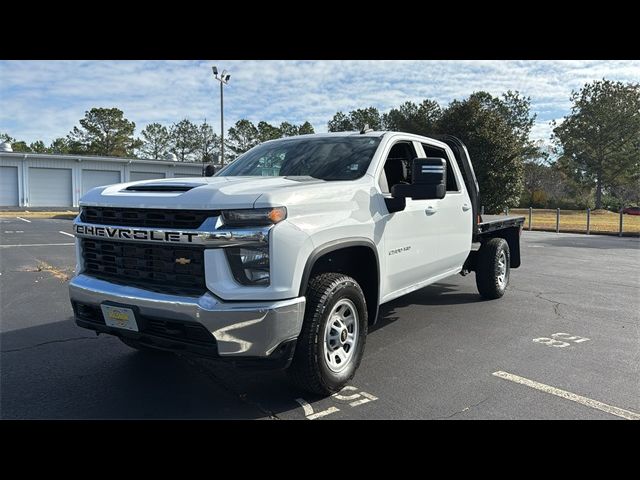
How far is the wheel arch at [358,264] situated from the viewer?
372 cm

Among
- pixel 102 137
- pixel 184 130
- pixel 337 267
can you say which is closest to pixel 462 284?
pixel 337 267

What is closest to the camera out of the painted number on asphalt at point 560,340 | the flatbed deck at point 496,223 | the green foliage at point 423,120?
the painted number on asphalt at point 560,340

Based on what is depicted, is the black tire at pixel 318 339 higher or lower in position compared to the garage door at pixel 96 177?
lower

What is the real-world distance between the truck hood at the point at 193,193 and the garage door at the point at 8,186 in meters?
39.2

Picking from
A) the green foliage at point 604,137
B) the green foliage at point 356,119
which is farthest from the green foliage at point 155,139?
the green foliage at point 604,137

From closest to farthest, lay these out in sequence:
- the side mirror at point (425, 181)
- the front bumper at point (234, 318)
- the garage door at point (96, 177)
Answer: the front bumper at point (234, 318)
the side mirror at point (425, 181)
the garage door at point (96, 177)

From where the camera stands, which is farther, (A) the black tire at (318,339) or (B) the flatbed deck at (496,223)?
(B) the flatbed deck at (496,223)

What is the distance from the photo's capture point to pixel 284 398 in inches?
145

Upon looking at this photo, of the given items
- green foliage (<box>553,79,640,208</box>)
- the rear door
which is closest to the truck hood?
the rear door

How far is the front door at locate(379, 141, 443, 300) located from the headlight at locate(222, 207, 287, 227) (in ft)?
4.54

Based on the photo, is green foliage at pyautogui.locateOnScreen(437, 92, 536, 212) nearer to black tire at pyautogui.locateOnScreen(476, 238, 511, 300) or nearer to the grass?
the grass

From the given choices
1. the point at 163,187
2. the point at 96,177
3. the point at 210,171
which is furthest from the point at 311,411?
the point at 96,177

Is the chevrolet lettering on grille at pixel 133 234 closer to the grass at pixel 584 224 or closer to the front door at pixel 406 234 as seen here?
the front door at pixel 406 234

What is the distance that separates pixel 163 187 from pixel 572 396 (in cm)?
334
